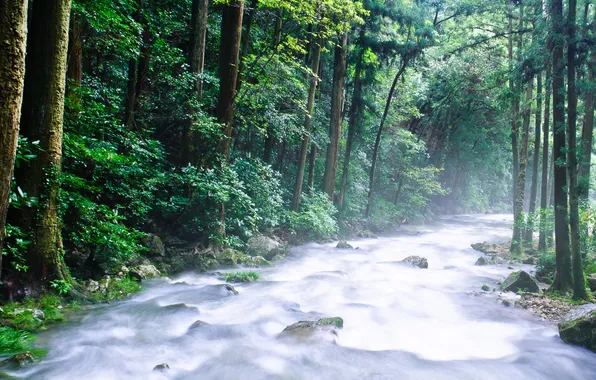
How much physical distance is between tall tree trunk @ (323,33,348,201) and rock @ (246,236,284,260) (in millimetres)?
6463

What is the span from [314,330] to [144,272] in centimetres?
446

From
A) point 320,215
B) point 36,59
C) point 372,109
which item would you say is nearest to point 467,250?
point 320,215

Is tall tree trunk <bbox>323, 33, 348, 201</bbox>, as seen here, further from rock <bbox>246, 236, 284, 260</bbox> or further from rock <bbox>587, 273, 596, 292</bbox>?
rock <bbox>587, 273, 596, 292</bbox>

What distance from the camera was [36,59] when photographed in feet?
17.2

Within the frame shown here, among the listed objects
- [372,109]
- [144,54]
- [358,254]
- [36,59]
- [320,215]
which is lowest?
[358,254]

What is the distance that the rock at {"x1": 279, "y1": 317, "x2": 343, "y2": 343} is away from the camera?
6.27m

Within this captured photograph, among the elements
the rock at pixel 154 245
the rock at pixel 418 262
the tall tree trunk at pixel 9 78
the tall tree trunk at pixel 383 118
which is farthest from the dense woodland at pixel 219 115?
the rock at pixel 418 262

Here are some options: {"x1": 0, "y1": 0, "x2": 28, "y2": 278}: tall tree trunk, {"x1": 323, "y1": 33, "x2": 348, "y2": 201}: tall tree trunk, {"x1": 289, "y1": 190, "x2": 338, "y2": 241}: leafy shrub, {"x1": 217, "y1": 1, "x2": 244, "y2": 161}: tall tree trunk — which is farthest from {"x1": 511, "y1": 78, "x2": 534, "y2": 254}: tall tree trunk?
{"x1": 0, "y1": 0, "x2": 28, "y2": 278}: tall tree trunk

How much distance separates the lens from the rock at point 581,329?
6.26 metres

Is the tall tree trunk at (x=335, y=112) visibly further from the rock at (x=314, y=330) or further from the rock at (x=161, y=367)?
the rock at (x=161, y=367)

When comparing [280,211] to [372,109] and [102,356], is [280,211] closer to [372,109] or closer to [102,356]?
[372,109]

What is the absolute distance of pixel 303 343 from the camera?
609 cm

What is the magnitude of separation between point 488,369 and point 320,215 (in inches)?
468

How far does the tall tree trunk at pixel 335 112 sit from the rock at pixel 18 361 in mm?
15460
